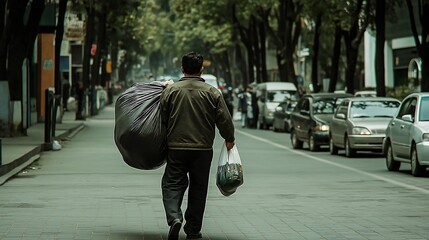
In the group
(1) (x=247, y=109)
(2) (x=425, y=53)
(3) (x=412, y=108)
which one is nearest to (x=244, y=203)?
(3) (x=412, y=108)

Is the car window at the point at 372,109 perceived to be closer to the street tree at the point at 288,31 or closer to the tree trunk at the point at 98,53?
the street tree at the point at 288,31

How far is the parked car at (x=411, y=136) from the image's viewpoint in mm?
20325

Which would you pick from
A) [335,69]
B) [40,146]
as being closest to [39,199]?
[40,146]

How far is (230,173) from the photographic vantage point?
36.9ft

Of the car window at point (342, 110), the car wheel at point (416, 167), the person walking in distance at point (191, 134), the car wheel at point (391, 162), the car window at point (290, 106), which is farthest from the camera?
the car window at point (290, 106)

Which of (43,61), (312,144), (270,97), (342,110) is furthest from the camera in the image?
(43,61)

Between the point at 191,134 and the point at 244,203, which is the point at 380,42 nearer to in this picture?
the point at 244,203

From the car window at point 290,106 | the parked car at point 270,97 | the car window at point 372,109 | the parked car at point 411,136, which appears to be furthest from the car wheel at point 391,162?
the parked car at point 270,97

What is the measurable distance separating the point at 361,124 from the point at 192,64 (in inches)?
645

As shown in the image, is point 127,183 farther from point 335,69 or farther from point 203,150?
point 335,69

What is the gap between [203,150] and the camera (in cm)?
1106

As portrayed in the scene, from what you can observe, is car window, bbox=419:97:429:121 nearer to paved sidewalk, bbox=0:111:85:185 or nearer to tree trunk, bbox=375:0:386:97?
paved sidewalk, bbox=0:111:85:185

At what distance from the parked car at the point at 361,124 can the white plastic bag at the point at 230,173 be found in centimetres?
1583

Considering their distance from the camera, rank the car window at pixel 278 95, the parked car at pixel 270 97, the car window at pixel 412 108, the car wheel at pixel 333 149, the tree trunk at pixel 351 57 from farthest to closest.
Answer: the car window at pixel 278 95 < the parked car at pixel 270 97 < the tree trunk at pixel 351 57 < the car wheel at pixel 333 149 < the car window at pixel 412 108
